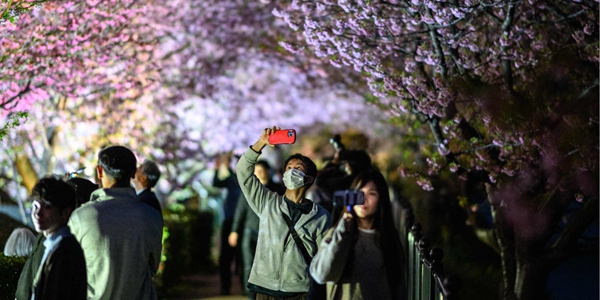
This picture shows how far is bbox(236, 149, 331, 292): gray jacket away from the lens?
5.54 m

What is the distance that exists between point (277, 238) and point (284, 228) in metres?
0.08

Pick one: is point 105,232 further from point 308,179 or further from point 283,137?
point 308,179

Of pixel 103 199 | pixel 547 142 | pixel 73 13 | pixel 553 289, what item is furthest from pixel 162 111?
pixel 103 199

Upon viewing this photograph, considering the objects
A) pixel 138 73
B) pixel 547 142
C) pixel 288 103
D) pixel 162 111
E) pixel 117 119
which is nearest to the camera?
pixel 547 142

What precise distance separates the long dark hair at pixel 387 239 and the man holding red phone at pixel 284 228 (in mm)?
1252

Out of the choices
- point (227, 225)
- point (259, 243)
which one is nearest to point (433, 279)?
point (259, 243)

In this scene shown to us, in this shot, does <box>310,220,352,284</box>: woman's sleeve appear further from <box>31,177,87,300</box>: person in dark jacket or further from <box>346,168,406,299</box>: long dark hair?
<box>31,177,87,300</box>: person in dark jacket

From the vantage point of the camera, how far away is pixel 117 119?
1448cm

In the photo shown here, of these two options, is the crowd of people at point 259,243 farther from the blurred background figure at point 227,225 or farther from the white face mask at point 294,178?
the blurred background figure at point 227,225

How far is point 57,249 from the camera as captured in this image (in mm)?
4082

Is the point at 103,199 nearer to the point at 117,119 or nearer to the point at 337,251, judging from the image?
the point at 337,251

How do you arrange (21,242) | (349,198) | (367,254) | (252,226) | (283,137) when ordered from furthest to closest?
1. (252,226)
2. (21,242)
3. (283,137)
4. (367,254)
5. (349,198)

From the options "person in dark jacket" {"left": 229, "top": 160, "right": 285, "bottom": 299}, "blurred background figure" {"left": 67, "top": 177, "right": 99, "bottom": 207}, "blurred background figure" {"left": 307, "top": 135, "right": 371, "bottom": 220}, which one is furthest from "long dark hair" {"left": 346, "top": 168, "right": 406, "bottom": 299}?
"person in dark jacket" {"left": 229, "top": 160, "right": 285, "bottom": 299}

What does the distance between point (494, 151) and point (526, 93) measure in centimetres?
68
